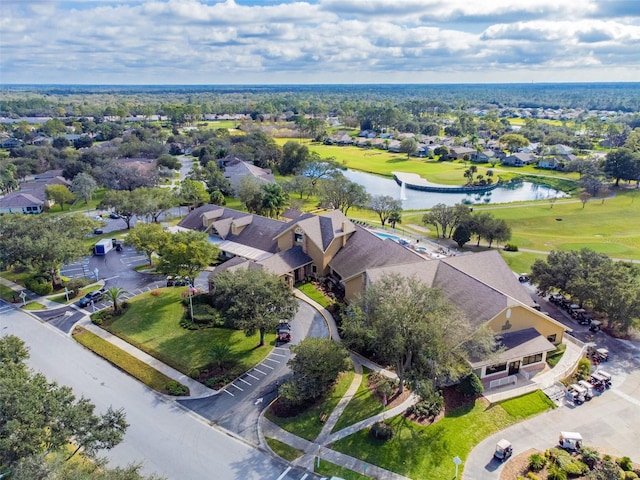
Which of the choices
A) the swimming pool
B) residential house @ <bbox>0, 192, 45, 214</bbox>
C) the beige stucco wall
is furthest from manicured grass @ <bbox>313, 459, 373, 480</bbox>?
residential house @ <bbox>0, 192, 45, 214</bbox>

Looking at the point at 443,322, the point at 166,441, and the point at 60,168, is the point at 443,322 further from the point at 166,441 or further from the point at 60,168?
the point at 60,168

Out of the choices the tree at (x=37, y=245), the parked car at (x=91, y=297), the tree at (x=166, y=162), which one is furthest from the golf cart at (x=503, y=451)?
the tree at (x=166, y=162)

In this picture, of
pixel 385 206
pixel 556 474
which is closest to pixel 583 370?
pixel 556 474

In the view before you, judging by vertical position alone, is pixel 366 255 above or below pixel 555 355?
above

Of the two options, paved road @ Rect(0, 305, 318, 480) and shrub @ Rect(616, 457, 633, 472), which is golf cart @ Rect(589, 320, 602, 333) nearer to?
shrub @ Rect(616, 457, 633, 472)

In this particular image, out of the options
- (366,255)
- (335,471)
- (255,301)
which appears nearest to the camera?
(335,471)

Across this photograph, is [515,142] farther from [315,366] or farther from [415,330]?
[315,366]

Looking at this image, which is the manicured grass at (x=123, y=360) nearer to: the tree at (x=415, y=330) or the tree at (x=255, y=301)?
the tree at (x=255, y=301)
